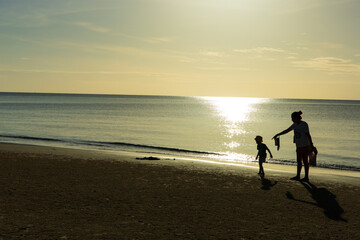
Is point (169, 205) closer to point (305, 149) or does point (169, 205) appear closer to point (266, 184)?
point (266, 184)

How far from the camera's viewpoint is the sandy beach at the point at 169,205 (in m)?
6.44

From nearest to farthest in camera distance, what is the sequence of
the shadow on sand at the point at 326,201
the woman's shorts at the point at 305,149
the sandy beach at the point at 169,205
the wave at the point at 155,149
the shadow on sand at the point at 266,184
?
the sandy beach at the point at 169,205 < the shadow on sand at the point at 326,201 < the shadow on sand at the point at 266,184 < the woman's shorts at the point at 305,149 < the wave at the point at 155,149

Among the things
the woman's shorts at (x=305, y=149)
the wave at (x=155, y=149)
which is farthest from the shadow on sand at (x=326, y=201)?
the wave at (x=155, y=149)

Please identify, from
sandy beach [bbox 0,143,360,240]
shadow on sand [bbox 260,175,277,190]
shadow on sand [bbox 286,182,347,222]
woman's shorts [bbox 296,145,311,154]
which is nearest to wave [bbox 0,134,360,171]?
sandy beach [bbox 0,143,360,240]

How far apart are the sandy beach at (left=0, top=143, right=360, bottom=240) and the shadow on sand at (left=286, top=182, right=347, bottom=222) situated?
0.02 meters

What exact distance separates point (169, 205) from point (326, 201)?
4.40 m

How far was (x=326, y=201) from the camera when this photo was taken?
30.1ft

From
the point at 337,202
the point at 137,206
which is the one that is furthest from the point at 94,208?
the point at 337,202

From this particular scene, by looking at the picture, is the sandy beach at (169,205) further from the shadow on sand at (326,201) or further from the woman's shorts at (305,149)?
the woman's shorts at (305,149)

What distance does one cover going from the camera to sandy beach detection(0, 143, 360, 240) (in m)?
6.44

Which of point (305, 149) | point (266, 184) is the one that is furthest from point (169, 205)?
point (305, 149)

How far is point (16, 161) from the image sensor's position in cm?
1492

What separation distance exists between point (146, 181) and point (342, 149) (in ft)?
76.5

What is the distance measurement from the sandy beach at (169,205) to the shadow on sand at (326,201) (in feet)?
0.08
